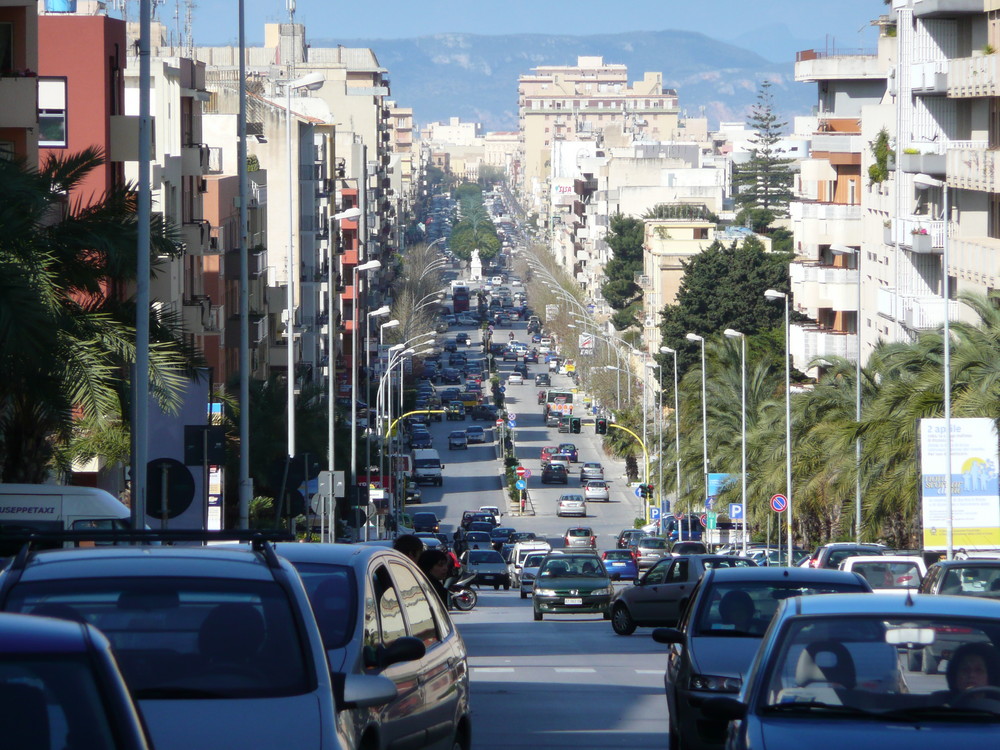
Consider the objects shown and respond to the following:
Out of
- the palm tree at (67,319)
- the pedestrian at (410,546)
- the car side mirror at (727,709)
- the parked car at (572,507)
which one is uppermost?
the palm tree at (67,319)

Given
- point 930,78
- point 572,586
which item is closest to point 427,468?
point 930,78

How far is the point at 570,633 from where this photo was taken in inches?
1093

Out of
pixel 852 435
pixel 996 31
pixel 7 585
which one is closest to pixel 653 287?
pixel 996 31

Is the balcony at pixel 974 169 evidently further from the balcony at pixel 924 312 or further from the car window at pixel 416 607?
the car window at pixel 416 607

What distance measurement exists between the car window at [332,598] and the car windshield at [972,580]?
10.8 meters

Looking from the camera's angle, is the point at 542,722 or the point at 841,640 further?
the point at 542,722

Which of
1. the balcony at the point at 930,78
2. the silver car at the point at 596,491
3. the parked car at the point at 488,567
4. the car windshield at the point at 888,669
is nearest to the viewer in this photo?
the car windshield at the point at 888,669

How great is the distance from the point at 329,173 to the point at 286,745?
285ft

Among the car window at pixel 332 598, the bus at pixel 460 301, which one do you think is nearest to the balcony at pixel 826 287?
the car window at pixel 332 598

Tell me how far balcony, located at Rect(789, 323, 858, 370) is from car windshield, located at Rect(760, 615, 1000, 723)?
5853 cm

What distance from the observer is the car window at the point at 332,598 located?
853cm

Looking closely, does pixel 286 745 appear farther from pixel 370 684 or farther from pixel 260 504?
pixel 260 504

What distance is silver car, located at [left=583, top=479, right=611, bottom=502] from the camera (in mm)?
88188

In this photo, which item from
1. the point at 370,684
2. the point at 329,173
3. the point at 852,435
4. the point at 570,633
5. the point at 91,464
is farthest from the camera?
the point at 329,173
